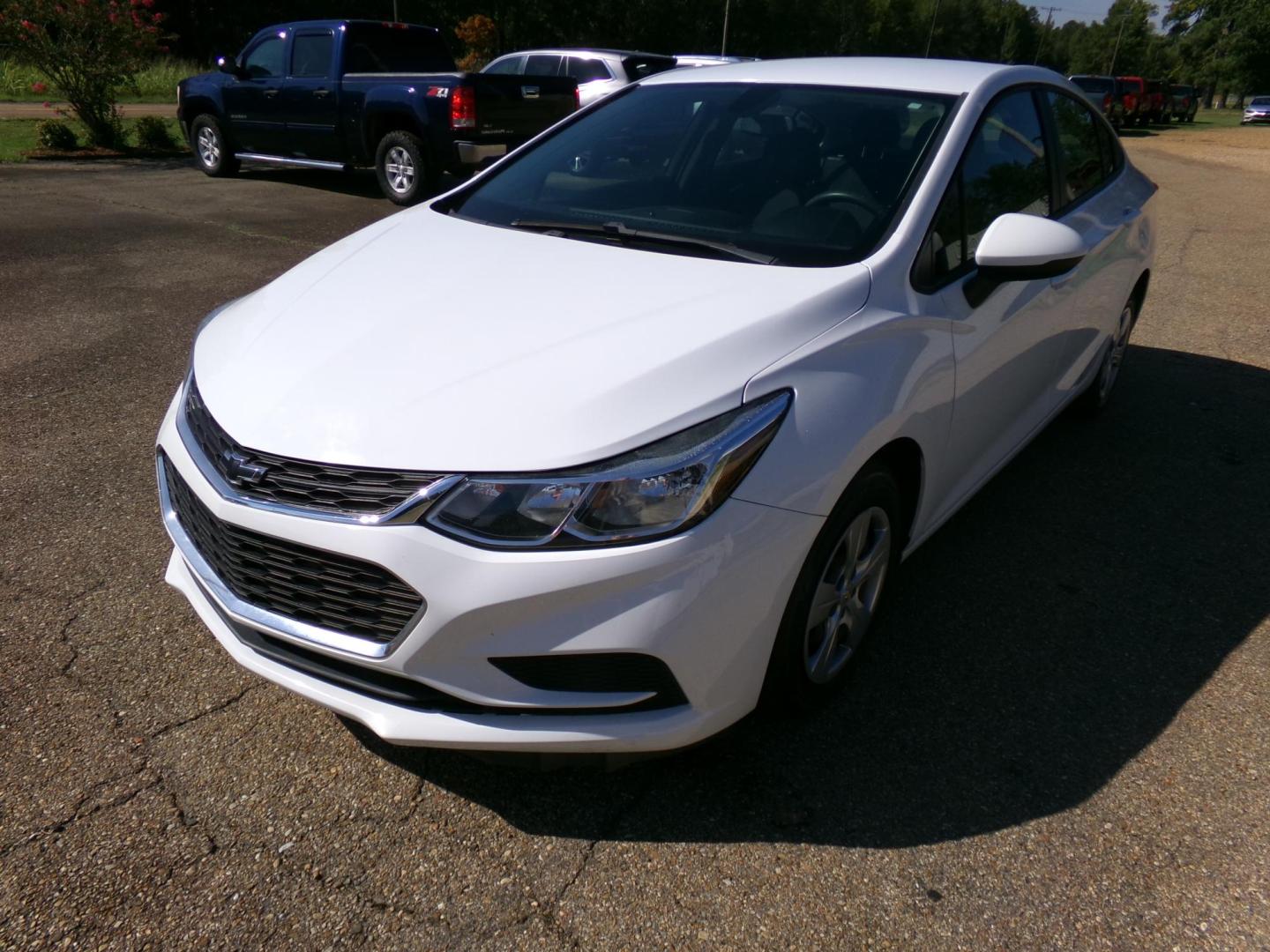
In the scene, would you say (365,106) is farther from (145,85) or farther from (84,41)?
(145,85)

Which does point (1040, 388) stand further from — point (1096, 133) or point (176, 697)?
point (176, 697)

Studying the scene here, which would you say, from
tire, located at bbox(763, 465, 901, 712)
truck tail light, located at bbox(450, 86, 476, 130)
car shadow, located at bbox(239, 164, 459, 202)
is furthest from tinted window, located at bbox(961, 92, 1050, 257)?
car shadow, located at bbox(239, 164, 459, 202)

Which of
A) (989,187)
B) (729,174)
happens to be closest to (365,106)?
(729,174)

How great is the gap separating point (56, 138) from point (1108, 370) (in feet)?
48.4

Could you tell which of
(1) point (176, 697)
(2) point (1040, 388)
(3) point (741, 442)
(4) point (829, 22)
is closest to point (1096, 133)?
(2) point (1040, 388)

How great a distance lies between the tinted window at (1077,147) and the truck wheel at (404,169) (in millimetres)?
7582

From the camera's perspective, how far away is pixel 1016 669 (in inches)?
119

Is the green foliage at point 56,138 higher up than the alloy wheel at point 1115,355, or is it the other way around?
the alloy wheel at point 1115,355

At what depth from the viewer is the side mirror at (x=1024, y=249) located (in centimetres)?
285

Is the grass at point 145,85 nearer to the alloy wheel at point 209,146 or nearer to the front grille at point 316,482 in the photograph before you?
the alloy wheel at point 209,146

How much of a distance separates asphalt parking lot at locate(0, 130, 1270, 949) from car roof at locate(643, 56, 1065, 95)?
66.3 inches

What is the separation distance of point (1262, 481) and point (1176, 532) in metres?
0.89

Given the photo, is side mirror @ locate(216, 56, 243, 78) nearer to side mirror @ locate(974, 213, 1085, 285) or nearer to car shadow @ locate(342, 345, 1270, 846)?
car shadow @ locate(342, 345, 1270, 846)

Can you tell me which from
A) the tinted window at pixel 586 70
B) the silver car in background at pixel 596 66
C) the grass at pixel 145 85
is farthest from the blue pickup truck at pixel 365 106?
the grass at pixel 145 85
